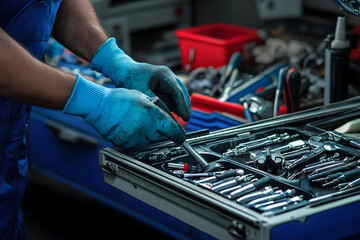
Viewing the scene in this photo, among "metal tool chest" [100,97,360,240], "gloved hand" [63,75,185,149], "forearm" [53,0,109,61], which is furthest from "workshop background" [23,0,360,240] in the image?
"gloved hand" [63,75,185,149]

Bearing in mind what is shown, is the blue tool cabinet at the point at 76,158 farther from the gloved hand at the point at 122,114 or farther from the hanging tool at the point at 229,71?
the gloved hand at the point at 122,114

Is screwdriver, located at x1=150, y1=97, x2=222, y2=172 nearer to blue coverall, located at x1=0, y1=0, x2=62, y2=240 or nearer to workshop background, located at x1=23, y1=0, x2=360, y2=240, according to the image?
blue coverall, located at x1=0, y1=0, x2=62, y2=240

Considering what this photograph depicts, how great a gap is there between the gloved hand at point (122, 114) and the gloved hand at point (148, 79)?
18cm

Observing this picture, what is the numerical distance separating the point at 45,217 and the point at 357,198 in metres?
1.96

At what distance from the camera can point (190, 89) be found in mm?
2148

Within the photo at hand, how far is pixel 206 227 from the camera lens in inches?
41.6

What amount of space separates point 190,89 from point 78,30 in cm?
65

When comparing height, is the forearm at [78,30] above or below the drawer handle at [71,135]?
above

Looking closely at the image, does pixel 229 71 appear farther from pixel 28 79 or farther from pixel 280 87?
pixel 28 79

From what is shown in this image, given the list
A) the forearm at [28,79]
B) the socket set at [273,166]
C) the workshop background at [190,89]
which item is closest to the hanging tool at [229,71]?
the workshop background at [190,89]

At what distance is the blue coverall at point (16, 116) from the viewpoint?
1395 millimetres

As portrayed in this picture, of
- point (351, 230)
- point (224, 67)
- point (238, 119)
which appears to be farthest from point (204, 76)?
point (351, 230)

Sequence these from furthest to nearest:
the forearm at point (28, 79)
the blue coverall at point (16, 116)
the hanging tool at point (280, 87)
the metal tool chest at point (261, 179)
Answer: the hanging tool at point (280, 87)
the blue coverall at point (16, 116)
the forearm at point (28, 79)
the metal tool chest at point (261, 179)

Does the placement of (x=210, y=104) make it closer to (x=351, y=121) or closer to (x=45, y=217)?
(x=351, y=121)
